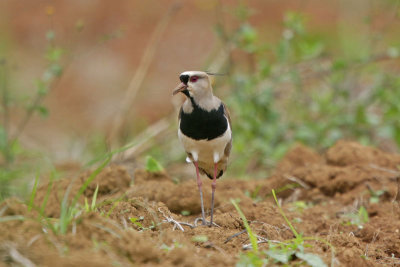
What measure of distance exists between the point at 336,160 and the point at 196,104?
2142 mm

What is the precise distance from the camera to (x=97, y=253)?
8.48 ft

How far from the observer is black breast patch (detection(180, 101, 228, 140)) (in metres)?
4.02

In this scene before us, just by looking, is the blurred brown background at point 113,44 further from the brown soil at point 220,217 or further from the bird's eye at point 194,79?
the bird's eye at point 194,79

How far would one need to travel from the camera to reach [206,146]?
418 cm

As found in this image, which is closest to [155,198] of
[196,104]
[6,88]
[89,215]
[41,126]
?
[196,104]

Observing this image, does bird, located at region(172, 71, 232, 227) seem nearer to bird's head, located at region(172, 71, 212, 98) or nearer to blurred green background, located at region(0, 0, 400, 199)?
bird's head, located at region(172, 71, 212, 98)

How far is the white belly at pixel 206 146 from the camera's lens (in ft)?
13.6

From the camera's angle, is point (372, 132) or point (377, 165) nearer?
point (377, 165)

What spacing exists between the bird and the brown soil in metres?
0.38

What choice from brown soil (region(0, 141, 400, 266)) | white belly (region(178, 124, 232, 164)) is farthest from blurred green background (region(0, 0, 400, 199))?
white belly (region(178, 124, 232, 164))

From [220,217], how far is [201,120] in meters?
0.62

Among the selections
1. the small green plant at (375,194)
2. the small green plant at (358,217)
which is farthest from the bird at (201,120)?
the small green plant at (375,194)

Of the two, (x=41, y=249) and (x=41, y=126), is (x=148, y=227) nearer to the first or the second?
(x=41, y=249)

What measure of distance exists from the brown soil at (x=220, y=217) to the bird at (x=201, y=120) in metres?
0.38
